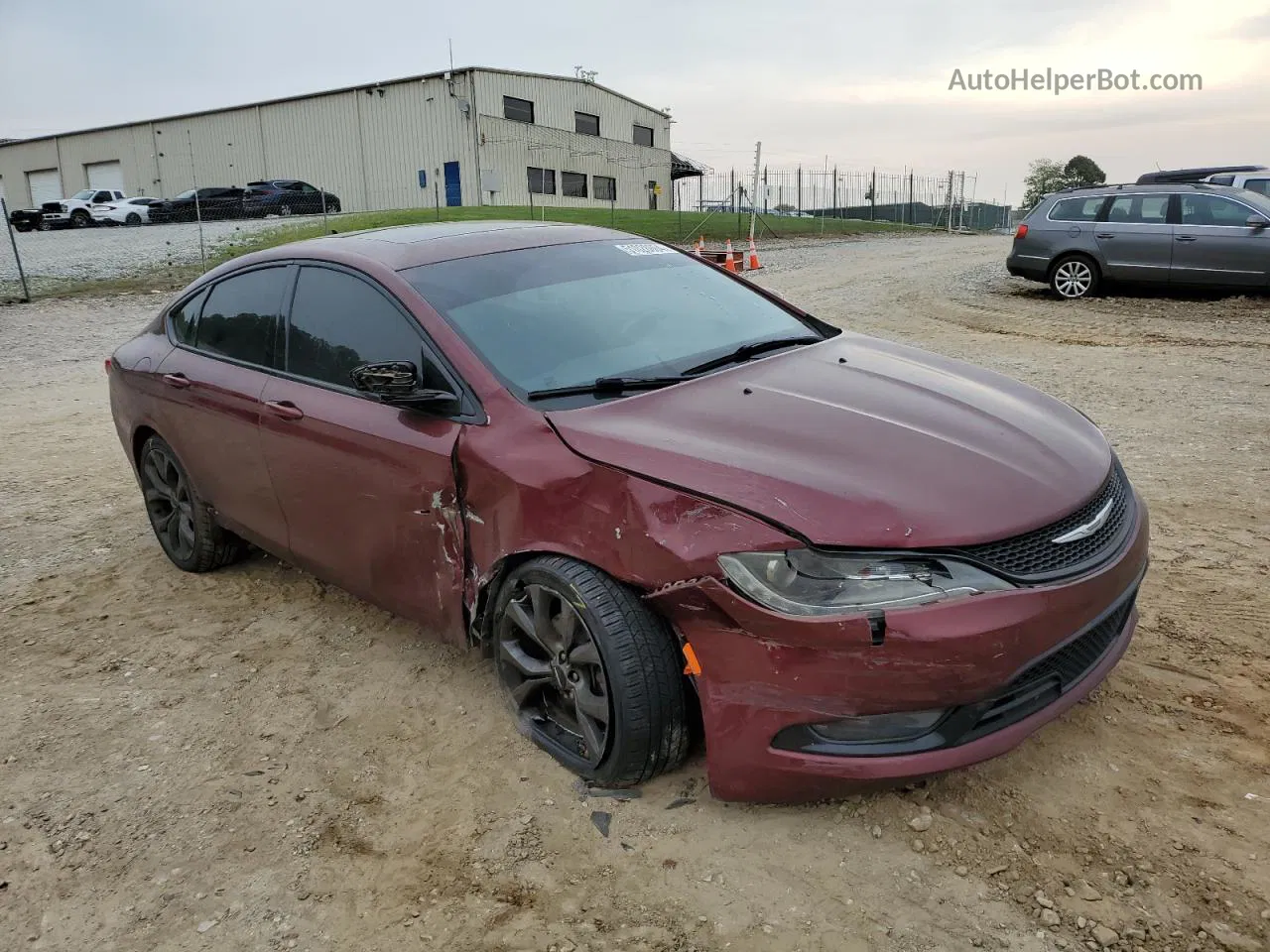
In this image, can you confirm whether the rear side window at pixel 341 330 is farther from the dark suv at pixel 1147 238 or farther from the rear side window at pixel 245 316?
the dark suv at pixel 1147 238

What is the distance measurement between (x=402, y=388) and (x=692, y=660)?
1227mm

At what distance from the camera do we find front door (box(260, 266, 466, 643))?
10.0 feet

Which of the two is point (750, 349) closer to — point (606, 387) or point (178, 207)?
point (606, 387)

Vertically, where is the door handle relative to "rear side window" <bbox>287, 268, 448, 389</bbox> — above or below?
below

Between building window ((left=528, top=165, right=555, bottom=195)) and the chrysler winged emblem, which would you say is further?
building window ((left=528, top=165, right=555, bottom=195))

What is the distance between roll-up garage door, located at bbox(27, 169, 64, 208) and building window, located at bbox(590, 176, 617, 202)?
2960 centimetres

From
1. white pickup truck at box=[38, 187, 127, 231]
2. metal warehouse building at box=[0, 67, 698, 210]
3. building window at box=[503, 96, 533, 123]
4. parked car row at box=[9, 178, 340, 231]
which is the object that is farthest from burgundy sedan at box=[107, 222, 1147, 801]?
building window at box=[503, 96, 533, 123]

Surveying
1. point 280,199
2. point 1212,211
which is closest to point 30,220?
point 280,199

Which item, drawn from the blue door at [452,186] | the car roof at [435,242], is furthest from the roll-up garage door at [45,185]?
the car roof at [435,242]

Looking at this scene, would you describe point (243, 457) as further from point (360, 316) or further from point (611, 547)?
point (611, 547)

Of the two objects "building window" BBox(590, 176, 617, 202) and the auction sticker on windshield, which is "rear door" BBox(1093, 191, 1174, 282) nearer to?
the auction sticker on windshield

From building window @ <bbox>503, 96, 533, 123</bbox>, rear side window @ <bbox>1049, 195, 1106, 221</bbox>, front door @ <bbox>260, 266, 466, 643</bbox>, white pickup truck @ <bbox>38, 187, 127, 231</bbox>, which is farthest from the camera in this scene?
building window @ <bbox>503, 96, 533, 123</bbox>

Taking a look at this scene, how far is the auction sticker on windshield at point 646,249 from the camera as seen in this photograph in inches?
153

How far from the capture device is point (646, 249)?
399cm
